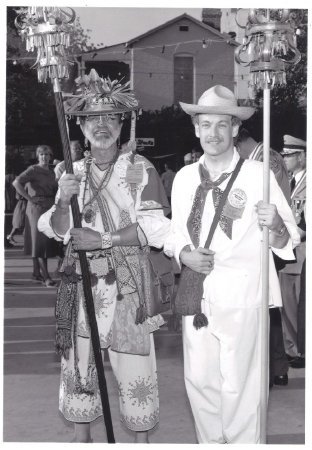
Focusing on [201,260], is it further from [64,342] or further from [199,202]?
[64,342]

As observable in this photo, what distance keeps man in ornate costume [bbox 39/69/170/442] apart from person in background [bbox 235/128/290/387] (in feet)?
4.24

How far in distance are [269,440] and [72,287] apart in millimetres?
1501

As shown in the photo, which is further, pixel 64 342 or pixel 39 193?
pixel 39 193

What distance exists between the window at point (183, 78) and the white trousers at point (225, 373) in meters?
18.7

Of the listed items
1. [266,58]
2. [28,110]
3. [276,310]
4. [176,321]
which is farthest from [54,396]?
[28,110]

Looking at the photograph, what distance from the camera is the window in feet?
74.4

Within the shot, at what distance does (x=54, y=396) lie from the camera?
557 centimetres

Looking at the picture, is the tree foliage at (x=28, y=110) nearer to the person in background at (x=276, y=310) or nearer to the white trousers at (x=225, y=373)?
the person in background at (x=276, y=310)

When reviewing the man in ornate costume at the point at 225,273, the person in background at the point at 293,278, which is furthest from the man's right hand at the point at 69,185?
the person in background at the point at 293,278

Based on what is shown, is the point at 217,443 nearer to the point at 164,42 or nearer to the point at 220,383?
the point at 220,383

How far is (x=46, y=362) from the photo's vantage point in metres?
6.46

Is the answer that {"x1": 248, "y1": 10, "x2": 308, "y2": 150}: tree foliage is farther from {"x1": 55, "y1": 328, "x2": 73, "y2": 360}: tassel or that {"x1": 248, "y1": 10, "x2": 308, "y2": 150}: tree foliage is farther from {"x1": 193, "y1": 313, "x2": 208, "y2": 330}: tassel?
{"x1": 55, "y1": 328, "x2": 73, "y2": 360}: tassel

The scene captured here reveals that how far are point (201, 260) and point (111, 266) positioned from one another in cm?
62

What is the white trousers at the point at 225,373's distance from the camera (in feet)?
12.6
